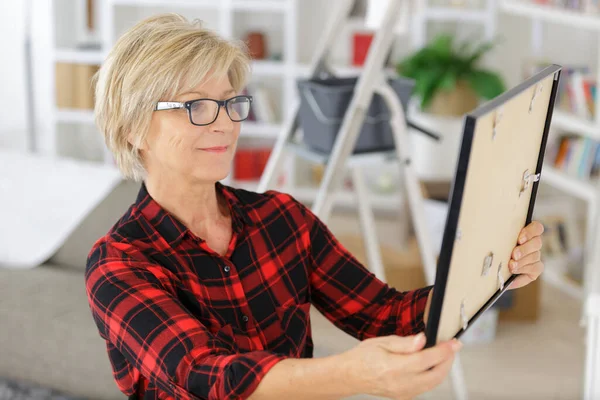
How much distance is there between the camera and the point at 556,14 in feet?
12.6

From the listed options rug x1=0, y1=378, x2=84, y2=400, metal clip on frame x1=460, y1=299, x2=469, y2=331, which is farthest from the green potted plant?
metal clip on frame x1=460, y1=299, x2=469, y2=331

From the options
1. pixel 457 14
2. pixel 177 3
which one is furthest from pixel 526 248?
A: pixel 177 3

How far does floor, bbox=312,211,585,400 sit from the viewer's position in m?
2.93

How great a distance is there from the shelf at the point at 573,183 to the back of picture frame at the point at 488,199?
2.43 meters

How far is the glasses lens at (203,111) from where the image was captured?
131 cm

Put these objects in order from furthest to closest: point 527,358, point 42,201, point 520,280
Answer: point 527,358 → point 42,201 → point 520,280

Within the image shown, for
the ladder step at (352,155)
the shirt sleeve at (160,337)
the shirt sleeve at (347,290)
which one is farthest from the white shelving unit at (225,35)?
the shirt sleeve at (160,337)

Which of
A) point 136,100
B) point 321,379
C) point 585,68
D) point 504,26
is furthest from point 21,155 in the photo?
point 504,26

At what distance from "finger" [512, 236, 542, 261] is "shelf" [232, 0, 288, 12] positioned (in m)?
3.80

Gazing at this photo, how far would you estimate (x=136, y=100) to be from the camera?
1.31m

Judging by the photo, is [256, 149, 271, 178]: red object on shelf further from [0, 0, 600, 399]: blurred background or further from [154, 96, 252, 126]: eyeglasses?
[154, 96, 252, 126]: eyeglasses

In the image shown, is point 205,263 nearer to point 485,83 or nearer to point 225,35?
point 485,83

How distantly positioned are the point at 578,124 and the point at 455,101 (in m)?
0.86

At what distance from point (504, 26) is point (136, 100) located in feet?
13.4
